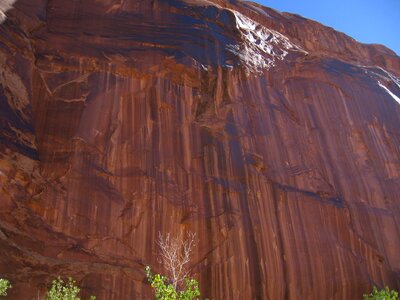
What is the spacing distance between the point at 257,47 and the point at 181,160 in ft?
30.9

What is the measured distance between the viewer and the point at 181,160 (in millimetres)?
19625

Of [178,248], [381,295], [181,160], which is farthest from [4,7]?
[381,295]

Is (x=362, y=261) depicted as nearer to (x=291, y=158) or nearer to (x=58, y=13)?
(x=291, y=158)

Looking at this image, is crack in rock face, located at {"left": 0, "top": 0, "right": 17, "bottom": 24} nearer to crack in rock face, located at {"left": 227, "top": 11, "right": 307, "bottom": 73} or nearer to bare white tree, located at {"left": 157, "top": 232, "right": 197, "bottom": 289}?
crack in rock face, located at {"left": 227, "top": 11, "right": 307, "bottom": 73}

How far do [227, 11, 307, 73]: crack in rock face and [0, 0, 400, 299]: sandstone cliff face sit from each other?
0.14 metres

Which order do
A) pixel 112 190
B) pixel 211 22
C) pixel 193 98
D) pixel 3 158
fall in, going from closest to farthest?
pixel 3 158 < pixel 112 190 < pixel 193 98 < pixel 211 22

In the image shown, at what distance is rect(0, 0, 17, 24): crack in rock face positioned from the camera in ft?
63.7

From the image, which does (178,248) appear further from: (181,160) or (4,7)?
(4,7)

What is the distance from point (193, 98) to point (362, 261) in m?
10.7

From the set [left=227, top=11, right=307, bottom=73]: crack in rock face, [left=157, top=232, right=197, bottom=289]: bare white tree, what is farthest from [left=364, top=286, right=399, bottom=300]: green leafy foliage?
[left=227, top=11, right=307, bottom=73]: crack in rock face

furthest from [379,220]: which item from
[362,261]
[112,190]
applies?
[112,190]

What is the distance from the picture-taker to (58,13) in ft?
73.8

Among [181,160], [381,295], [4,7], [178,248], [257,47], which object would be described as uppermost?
[257,47]

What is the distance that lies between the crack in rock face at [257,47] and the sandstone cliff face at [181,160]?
0.14 m
